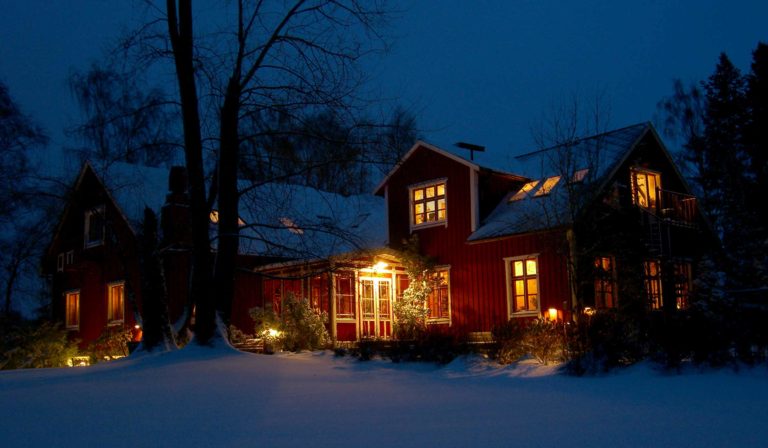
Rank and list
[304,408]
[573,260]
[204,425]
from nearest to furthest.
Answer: [204,425]
[304,408]
[573,260]

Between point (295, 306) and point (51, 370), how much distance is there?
756 centimetres

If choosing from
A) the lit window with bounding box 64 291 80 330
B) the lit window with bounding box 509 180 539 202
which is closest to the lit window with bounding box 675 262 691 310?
the lit window with bounding box 509 180 539 202

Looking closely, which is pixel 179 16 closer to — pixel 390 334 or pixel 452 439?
pixel 452 439

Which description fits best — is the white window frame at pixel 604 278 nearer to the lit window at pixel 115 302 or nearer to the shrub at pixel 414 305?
the shrub at pixel 414 305

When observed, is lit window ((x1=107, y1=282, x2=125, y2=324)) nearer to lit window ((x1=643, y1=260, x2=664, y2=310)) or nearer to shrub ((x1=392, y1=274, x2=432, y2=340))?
shrub ((x1=392, y1=274, x2=432, y2=340))

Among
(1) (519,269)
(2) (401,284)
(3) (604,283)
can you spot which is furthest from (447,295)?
(3) (604,283)

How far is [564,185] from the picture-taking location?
18.9 m

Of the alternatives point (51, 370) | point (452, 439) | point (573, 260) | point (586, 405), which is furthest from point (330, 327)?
point (452, 439)

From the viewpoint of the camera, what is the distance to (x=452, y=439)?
6.59 metres

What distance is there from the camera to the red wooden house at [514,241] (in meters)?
18.6

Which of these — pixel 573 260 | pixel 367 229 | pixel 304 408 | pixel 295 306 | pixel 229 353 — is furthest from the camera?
pixel 367 229

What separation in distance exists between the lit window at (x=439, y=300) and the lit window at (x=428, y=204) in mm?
1752

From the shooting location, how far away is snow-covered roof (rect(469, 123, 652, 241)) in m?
18.2

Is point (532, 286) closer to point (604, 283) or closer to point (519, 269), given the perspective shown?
point (519, 269)
